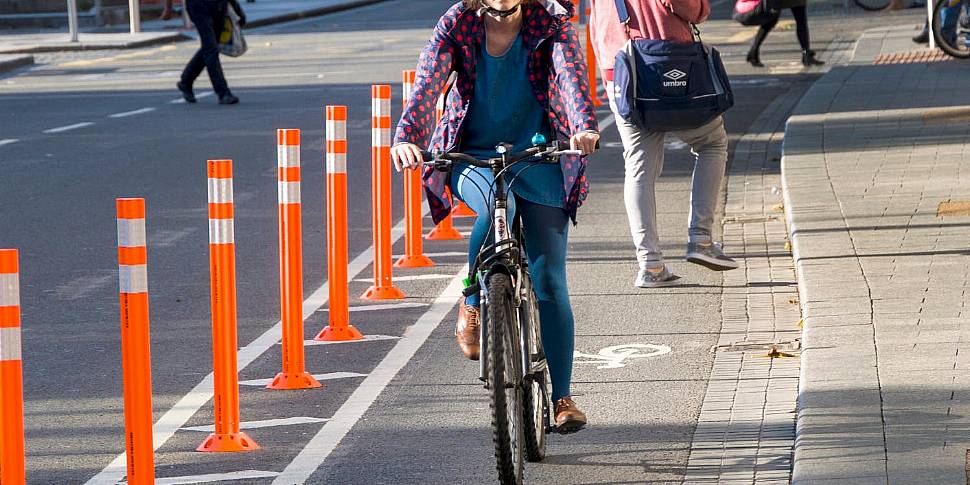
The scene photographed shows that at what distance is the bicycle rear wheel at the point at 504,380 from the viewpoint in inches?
211

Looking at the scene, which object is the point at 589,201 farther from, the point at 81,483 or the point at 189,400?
the point at 81,483

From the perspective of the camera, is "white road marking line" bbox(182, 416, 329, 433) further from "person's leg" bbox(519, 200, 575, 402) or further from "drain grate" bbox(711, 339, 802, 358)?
"drain grate" bbox(711, 339, 802, 358)

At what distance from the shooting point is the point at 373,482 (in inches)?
230

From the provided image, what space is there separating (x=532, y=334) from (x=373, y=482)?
73cm

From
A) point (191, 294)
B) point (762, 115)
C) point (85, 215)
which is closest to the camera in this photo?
point (191, 294)

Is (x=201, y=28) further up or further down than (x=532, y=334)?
further down

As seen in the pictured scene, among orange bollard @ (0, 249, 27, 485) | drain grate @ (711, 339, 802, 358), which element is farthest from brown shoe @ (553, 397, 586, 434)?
orange bollard @ (0, 249, 27, 485)

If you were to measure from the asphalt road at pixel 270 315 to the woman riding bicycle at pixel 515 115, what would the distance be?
2.05 ft

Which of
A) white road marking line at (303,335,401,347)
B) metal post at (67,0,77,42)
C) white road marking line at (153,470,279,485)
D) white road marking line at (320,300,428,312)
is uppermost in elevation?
white road marking line at (153,470,279,485)

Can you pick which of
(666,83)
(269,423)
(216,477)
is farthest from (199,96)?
(216,477)

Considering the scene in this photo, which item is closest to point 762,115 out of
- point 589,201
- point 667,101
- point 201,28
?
point 589,201

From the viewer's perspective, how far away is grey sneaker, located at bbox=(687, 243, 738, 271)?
30.9ft

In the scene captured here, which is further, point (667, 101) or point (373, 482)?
point (667, 101)

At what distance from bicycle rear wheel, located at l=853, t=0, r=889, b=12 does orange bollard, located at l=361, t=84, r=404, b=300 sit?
80.7 ft
